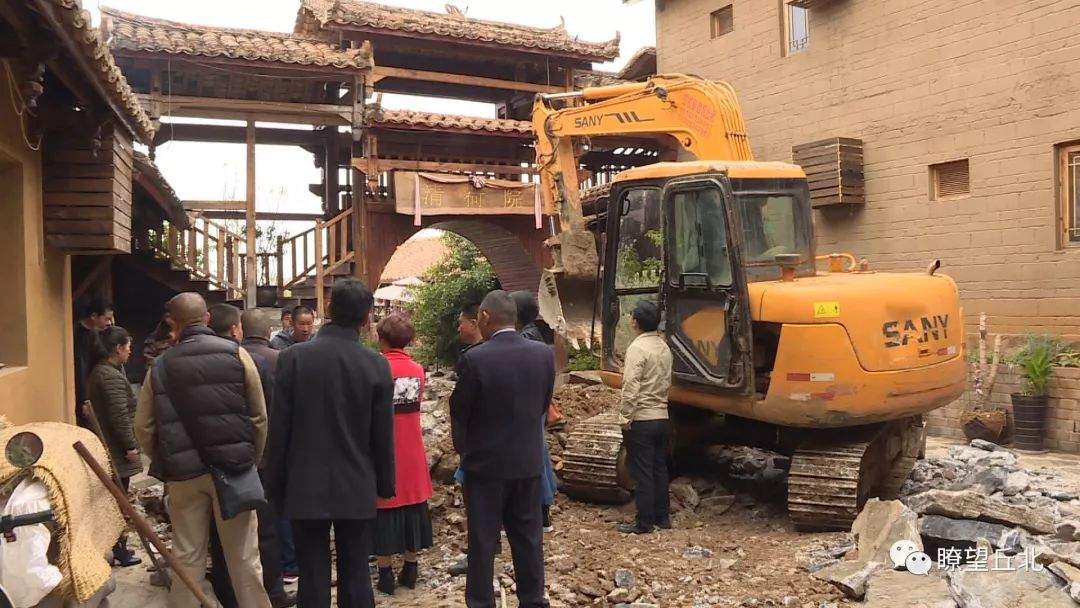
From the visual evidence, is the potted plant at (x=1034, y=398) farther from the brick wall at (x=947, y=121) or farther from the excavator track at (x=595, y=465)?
the excavator track at (x=595, y=465)

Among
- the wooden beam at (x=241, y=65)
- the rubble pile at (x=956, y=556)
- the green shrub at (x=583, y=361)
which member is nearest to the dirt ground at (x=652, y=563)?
the rubble pile at (x=956, y=556)

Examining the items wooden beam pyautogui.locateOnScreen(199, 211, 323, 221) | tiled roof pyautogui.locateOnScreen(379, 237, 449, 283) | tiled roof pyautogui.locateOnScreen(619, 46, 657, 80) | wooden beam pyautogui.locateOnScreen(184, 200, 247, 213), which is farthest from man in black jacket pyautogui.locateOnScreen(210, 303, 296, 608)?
tiled roof pyautogui.locateOnScreen(379, 237, 449, 283)

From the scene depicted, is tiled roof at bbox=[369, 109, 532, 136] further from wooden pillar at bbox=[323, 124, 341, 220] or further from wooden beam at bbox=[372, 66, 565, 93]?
wooden pillar at bbox=[323, 124, 341, 220]

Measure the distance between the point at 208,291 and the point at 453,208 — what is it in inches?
159

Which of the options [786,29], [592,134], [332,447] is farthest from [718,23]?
[332,447]

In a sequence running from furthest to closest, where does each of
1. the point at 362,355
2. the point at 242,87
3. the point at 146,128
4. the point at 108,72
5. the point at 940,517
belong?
the point at 242,87
the point at 146,128
the point at 940,517
the point at 108,72
the point at 362,355

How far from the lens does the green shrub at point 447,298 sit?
771 inches

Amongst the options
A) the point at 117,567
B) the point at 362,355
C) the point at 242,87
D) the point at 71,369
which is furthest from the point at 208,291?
the point at 362,355

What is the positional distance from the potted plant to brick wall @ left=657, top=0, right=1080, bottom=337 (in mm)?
613

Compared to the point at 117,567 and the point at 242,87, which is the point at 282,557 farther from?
the point at 242,87

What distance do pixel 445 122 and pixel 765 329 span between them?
8461mm

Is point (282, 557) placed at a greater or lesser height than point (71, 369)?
lesser

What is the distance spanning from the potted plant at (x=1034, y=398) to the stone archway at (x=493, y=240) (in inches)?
314

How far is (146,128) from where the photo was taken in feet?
21.2
